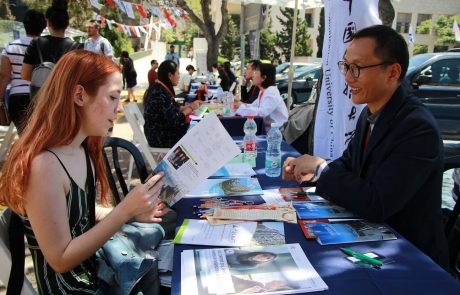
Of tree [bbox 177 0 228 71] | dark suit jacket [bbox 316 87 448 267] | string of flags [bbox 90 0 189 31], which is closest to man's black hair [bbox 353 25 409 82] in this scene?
dark suit jacket [bbox 316 87 448 267]

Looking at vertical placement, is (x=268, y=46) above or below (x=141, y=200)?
above

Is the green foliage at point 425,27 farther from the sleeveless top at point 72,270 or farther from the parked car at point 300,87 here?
the sleeveless top at point 72,270

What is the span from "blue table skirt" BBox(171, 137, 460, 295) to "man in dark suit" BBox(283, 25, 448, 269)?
0.21m

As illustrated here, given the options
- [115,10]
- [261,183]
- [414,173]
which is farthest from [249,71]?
[115,10]

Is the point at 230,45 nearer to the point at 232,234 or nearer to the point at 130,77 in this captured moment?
the point at 130,77

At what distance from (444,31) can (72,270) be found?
124 ft

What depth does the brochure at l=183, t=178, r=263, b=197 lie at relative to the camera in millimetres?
1830

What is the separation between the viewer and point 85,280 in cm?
138

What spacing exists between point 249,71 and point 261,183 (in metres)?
4.99

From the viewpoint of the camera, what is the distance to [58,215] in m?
1.19

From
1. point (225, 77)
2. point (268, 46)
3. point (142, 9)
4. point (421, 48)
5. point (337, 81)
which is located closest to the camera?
point (337, 81)

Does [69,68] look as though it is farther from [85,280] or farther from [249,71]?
[249,71]

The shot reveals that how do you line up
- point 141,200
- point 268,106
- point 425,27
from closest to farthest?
point 141,200
point 268,106
point 425,27

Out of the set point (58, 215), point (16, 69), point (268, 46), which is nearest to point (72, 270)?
point (58, 215)
